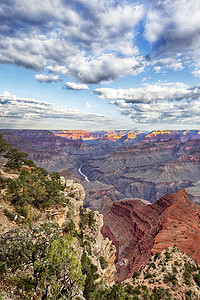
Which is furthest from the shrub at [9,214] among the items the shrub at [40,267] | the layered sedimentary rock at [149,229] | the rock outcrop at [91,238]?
the layered sedimentary rock at [149,229]

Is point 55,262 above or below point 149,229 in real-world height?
above

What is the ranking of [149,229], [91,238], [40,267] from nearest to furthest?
1. [40,267]
2. [91,238]
3. [149,229]

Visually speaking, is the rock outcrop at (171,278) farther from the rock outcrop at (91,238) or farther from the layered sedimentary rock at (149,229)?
the layered sedimentary rock at (149,229)

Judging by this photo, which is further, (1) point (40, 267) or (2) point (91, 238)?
(2) point (91, 238)

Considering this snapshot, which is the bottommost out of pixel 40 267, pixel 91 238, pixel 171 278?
pixel 171 278

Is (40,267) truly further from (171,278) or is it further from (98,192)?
(98,192)

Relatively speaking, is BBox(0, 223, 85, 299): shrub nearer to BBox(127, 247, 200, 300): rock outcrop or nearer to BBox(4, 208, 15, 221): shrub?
BBox(4, 208, 15, 221): shrub

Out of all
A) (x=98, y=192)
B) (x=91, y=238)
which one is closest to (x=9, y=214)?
(x=91, y=238)

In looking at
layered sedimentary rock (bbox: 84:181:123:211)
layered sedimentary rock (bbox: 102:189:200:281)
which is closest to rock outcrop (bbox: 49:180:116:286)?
layered sedimentary rock (bbox: 102:189:200:281)

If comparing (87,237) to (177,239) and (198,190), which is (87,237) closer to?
(177,239)
